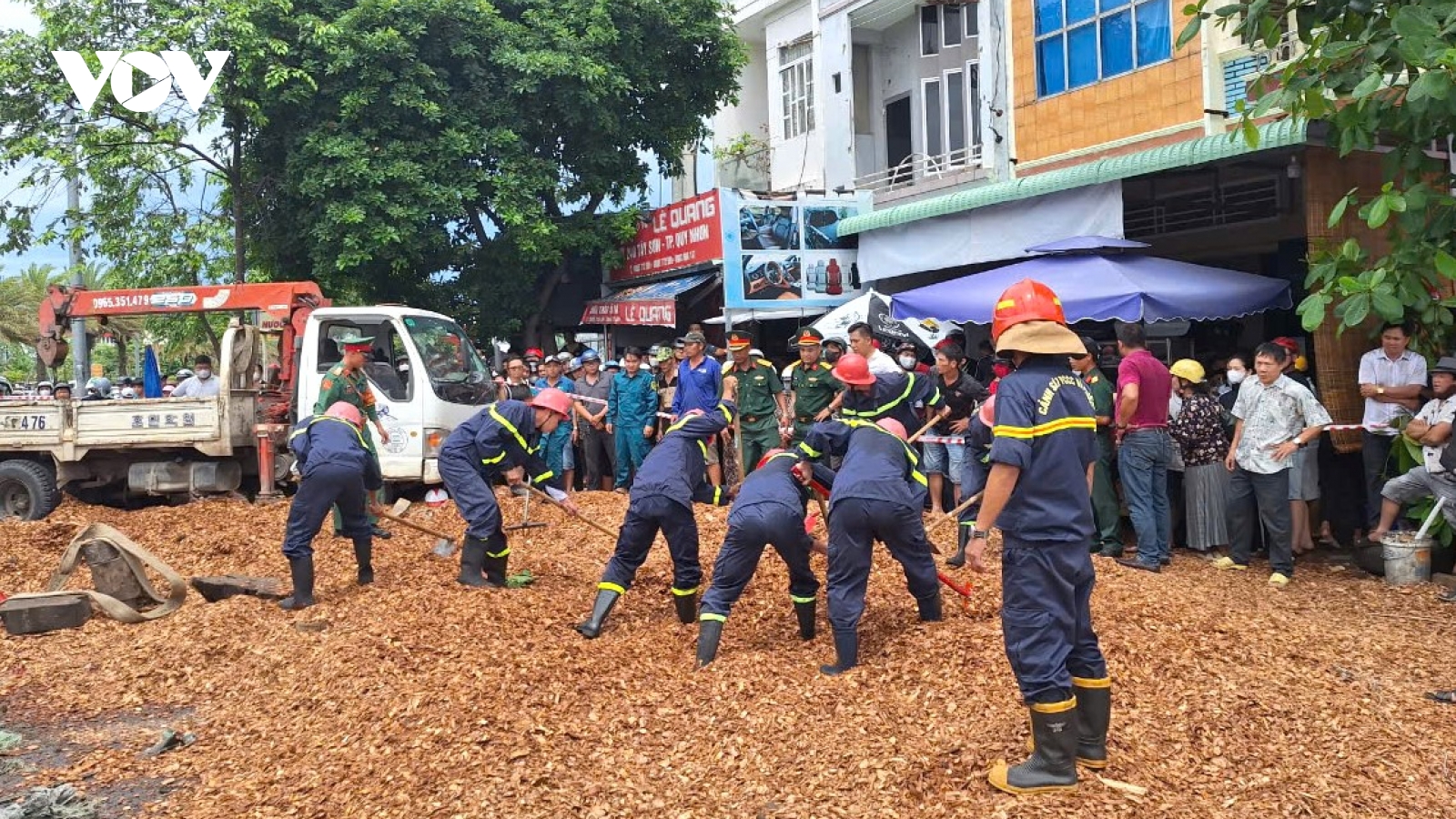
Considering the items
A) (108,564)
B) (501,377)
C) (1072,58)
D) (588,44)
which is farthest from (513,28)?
(108,564)

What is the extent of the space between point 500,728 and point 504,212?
12.1 meters

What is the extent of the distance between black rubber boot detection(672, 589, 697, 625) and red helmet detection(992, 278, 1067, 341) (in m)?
2.69

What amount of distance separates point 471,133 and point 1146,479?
1104 centimetres

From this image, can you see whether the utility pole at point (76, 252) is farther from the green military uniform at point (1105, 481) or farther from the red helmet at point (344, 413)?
the green military uniform at point (1105, 481)

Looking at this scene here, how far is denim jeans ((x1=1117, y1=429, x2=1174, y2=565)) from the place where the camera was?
836 centimetres

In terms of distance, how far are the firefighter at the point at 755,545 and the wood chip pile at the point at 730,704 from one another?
0.82 feet

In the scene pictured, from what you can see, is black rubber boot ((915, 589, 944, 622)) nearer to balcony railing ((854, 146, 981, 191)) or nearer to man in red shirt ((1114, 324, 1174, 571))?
man in red shirt ((1114, 324, 1174, 571))

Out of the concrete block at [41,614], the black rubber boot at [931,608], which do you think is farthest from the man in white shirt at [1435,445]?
the concrete block at [41,614]

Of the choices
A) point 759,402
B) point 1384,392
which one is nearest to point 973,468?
point 759,402

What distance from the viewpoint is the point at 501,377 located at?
13977 millimetres

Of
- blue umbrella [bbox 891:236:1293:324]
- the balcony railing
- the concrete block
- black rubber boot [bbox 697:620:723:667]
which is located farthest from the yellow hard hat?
the concrete block

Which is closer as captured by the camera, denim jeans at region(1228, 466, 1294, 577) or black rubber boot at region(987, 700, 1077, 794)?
black rubber boot at region(987, 700, 1077, 794)

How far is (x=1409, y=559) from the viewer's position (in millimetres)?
7688

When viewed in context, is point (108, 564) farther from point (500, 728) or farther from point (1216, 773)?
point (1216, 773)
